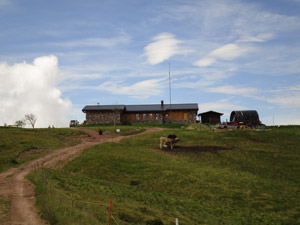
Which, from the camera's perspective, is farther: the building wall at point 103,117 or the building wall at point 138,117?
the building wall at point 138,117

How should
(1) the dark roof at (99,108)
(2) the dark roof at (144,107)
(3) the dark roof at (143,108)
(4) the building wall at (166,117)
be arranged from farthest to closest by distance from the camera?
(3) the dark roof at (143,108) → (4) the building wall at (166,117) → (2) the dark roof at (144,107) → (1) the dark roof at (99,108)

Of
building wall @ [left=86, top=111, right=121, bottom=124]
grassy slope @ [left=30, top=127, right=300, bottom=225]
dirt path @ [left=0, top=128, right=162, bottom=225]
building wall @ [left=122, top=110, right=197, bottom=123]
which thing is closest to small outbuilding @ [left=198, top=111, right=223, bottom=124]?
building wall @ [left=122, top=110, right=197, bottom=123]

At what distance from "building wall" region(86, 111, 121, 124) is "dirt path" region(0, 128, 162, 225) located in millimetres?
44605

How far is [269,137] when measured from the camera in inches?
1873

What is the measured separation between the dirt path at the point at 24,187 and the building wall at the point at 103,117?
1756 inches

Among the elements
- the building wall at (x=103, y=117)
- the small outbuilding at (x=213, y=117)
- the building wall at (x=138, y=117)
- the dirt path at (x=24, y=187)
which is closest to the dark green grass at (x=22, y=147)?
the dirt path at (x=24, y=187)

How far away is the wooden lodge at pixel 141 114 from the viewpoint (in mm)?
82438

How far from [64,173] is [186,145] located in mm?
22448

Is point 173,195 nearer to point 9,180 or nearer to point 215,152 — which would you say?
point 9,180

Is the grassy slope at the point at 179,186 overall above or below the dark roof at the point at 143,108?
below

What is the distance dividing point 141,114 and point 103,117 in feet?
40.2

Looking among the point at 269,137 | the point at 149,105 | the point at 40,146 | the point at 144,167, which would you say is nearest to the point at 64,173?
the point at 144,167

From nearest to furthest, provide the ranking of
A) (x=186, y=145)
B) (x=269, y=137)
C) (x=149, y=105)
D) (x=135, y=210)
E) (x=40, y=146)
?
(x=135, y=210), (x=40, y=146), (x=186, y=145), (x=269, y=137), (x=149, y=105)

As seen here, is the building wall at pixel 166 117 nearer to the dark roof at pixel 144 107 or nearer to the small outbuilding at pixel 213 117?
the dark roof at pixel 144 107
